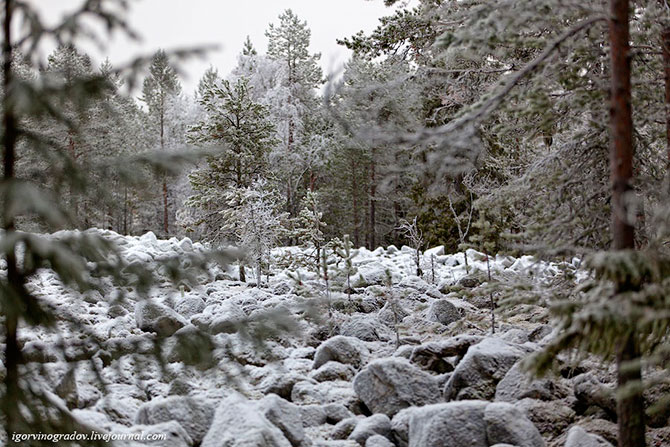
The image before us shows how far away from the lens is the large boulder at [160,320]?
23.8ft

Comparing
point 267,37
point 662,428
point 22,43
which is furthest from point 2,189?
point 267,37

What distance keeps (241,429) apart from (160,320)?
368cm

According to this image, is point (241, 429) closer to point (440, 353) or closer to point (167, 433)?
point (167, 433)

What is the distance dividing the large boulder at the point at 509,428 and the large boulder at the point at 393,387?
977 mm

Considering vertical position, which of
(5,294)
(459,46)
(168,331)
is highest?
(459,46)

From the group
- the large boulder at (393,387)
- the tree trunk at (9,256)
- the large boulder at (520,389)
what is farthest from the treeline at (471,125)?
the large boulder at (393,387)

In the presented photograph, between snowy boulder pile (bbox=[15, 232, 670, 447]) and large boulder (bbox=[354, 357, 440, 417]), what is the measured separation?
1 cm

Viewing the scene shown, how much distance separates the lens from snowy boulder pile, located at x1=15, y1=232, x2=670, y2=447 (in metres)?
3.46

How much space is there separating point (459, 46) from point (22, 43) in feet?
8.61

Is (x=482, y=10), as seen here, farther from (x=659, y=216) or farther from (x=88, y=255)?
(x=88, y=255)

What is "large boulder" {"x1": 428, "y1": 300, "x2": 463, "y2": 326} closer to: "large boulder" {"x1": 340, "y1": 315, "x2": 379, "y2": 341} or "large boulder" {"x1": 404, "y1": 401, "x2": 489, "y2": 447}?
"large boulder" {"x1": 340, "y1": 315, "x2": 379, "y2": 341}

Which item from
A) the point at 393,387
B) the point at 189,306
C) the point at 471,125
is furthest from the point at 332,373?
the point at 189,306

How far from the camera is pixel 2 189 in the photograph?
2309mm

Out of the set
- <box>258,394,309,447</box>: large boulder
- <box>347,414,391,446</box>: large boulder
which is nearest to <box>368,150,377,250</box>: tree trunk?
<box>347,414,391,446</box>: large boulder
